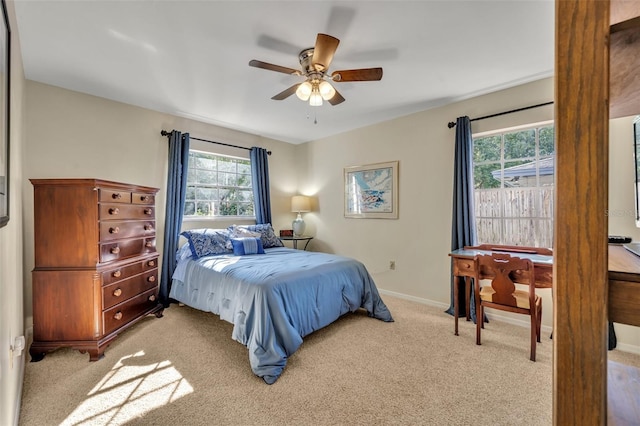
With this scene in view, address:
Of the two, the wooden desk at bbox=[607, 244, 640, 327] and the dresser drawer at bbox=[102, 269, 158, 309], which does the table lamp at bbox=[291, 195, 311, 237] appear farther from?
the wooden desk at bbox=[607, 244, 640, 327]

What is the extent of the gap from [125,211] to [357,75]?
243 centimetres

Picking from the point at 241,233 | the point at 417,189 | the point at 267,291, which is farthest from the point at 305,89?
the point at 241,233

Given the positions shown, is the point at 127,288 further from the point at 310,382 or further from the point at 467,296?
the point at 467,296

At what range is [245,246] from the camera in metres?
3.45

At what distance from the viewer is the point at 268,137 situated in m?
4.77

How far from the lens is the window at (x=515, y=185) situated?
2.78 metres

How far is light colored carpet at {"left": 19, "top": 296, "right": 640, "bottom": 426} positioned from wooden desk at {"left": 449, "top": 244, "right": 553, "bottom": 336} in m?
0.46

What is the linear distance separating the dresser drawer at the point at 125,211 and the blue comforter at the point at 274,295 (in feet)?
2.28

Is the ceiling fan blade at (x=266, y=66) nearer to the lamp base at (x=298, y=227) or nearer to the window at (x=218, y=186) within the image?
the window at (x=218, y=186)

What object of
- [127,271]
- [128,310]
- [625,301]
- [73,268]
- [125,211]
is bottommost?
[128,310]

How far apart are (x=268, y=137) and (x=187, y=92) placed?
6.12ft

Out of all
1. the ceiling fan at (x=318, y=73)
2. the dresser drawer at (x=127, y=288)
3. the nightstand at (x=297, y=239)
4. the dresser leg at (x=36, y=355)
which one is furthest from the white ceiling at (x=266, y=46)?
the dresser leg at (x=36, y=355)

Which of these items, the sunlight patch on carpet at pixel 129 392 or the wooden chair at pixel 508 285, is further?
the wooden chair at pixel 508 285

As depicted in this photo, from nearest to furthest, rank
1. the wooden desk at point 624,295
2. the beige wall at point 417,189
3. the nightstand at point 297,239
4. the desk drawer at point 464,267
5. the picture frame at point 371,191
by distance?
1. the wooden desk at point 624,295
2. the desk drawer at point 464,267
3. the beige wall at point 417,189
4. the picture frame at point 371,191
5. the nightstand at point 297,239
